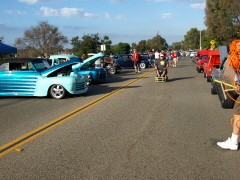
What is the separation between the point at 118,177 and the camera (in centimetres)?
414

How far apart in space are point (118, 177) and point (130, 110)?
480cm

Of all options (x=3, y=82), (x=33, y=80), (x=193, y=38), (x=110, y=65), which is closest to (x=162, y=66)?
(x=110, y=65)

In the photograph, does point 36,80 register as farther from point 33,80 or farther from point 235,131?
point 235,131

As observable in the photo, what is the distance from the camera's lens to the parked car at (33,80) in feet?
37.6

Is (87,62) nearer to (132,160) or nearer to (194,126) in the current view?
(194,126)

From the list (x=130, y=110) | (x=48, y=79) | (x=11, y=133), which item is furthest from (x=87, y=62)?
(x=11, y=133)

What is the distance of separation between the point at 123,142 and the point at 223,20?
1569 inches

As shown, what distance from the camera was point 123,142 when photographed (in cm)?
570

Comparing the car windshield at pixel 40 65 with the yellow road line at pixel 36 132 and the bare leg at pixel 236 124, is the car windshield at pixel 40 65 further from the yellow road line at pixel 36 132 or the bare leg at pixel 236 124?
the bare leg at pixel 236 124

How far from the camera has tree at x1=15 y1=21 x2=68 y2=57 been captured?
38.7 meters

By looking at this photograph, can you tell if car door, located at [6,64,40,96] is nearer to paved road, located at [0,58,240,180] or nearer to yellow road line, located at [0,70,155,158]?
paved road, located at [0,58,240,180]

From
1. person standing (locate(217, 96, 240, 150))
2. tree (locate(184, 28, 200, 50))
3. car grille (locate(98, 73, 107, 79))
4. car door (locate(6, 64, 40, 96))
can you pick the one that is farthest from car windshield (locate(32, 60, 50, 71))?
tree (locate(184, 28, 200, 50))

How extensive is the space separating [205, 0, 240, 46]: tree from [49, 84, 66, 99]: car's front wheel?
3234 cm

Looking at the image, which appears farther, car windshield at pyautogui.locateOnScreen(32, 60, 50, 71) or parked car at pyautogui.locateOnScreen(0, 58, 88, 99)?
car windshield at pyautogui.locateOnScreen(32, 60, 50, 71)
